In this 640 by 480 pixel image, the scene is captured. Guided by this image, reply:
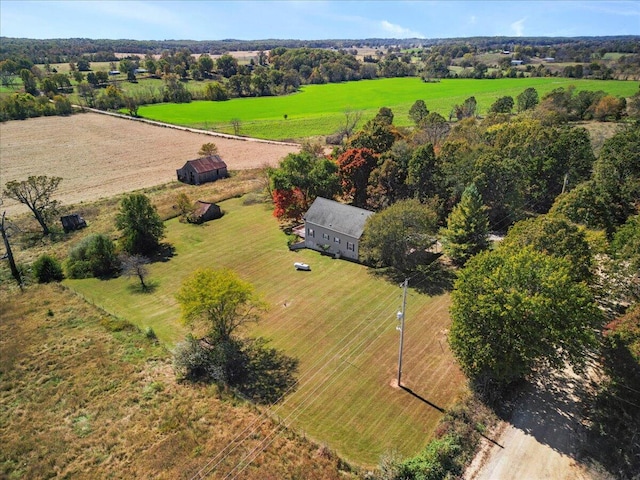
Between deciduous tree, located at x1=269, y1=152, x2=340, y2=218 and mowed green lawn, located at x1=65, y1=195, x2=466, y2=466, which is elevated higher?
deciduous tree, located at x1=269, y1=152, x2=340, y2=218

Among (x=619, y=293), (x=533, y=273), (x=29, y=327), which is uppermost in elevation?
(x=533, y=273)

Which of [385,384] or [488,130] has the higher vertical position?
[488,130]

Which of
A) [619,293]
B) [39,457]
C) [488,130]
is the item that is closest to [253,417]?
[39,457]

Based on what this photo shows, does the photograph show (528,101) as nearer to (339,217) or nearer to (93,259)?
(339,217)

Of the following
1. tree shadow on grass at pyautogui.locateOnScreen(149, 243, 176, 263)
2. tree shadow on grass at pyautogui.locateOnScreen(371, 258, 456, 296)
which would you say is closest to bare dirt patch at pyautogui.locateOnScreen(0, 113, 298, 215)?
tree shadow on grass at pyautogui.locateOnScreen(149, 243, 176, 263)

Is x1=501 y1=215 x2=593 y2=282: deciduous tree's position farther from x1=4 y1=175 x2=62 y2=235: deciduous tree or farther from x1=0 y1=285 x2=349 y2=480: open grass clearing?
x1=4 y1=175 x2=62 y2=235: deciduous tree

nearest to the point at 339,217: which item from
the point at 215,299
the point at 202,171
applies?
the point at 215,299

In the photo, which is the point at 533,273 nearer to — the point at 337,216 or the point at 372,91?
the point at 337,216
